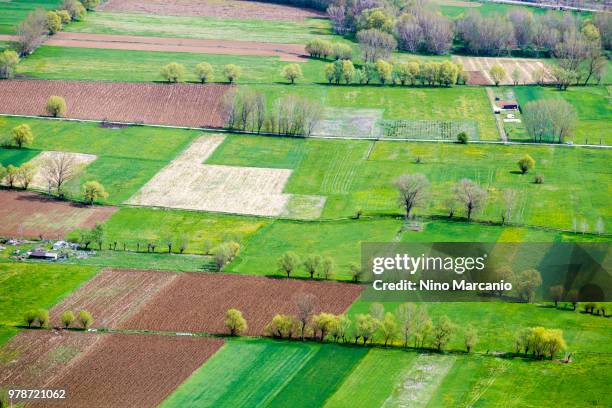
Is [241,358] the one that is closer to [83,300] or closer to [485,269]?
[83,300]

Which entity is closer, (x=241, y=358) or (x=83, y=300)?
(x=241, y=358)

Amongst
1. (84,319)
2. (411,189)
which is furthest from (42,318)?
(411,189)

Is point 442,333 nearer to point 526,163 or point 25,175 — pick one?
point 526,163

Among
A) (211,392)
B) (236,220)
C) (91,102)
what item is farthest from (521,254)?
(91,102)

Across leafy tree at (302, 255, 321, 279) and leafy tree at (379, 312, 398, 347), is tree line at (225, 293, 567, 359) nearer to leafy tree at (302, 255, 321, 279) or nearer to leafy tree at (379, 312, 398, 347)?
leafy tree at (379, 312, 398, 347)

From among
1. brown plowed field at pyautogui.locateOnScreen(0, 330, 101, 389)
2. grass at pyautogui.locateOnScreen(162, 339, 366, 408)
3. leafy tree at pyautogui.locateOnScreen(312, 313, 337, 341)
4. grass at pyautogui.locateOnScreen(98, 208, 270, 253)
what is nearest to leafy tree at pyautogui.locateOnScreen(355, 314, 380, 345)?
grass at pyautogui.locateOnScreen(162, 339, 366, 408)

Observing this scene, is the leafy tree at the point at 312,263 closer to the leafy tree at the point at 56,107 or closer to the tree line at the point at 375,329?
the tree line at the point at 375,329
